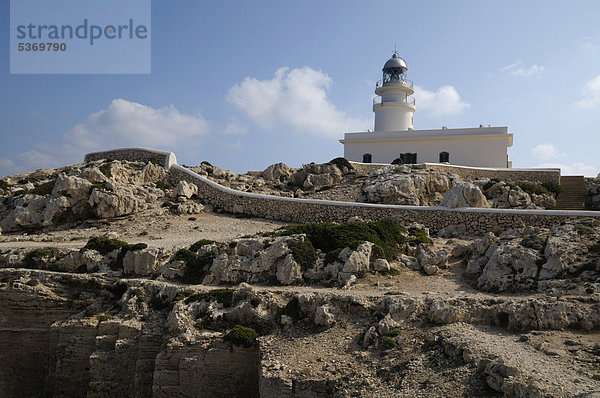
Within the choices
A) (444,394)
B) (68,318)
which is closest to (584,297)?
(444,394)

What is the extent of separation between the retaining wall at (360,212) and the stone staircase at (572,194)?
8.11m

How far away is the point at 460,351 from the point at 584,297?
12.5 feet

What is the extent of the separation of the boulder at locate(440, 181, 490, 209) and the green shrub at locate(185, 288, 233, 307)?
10310 millimetres

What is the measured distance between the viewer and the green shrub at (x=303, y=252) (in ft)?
45.9

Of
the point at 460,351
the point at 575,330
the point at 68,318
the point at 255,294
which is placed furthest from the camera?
the point at 68,318

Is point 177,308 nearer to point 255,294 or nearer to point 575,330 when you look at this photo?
point 255,294

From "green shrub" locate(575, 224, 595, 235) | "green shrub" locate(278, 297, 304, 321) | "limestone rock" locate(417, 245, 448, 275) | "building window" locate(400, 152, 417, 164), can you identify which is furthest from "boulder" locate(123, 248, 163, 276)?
"building window" locate(400, 152, 417, 164)

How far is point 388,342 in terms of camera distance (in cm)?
1009

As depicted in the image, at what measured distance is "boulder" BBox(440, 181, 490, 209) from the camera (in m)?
18.3

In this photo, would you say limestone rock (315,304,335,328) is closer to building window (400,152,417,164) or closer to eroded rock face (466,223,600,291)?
eroded rock face (466,223,600,291)

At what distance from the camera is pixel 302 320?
11.6 m

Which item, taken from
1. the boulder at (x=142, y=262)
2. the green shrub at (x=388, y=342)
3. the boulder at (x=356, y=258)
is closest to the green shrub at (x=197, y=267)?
the boulder at (x=142, y=262)

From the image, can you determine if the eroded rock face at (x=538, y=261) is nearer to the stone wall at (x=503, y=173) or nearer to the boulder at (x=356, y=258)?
the boulder at (x=356, y=258)

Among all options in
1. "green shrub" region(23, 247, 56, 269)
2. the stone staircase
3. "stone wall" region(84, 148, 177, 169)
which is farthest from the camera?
"stone wall" region(84, 148, 177, 169)
